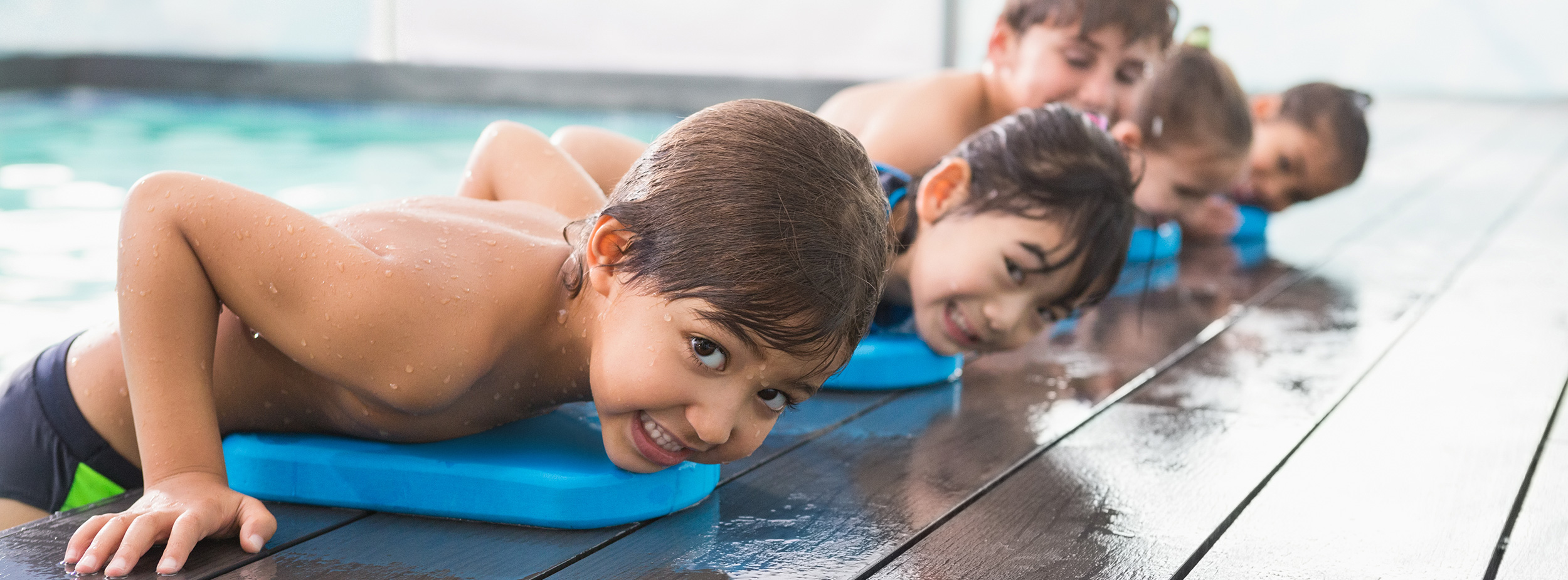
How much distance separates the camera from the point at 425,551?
1.29m

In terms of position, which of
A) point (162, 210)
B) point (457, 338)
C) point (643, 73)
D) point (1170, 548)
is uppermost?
point (162, 210)

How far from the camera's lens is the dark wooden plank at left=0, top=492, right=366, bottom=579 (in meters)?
1.20

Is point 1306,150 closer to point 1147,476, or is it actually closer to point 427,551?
point 1147,476

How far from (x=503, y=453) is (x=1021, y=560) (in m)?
0.56

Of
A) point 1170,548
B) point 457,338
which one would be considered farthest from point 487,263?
point 1170,548

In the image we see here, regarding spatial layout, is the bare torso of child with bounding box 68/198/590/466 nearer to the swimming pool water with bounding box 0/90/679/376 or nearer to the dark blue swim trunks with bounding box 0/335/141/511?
the dark blue swim trunks with bounding box 0/335/141/511

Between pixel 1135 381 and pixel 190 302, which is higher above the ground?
pixel 190 302

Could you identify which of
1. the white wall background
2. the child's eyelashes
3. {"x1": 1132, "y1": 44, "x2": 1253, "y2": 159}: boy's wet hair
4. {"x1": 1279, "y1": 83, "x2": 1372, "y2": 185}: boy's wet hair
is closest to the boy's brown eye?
the child's eyelashes

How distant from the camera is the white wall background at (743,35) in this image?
370 inches

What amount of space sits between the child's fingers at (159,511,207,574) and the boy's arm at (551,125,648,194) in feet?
3.62

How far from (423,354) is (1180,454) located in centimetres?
92

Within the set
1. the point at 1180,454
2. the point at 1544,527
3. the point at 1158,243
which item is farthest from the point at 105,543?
the point at 1158,243

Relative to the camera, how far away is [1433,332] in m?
2.32

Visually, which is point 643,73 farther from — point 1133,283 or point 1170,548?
point 1170,548
